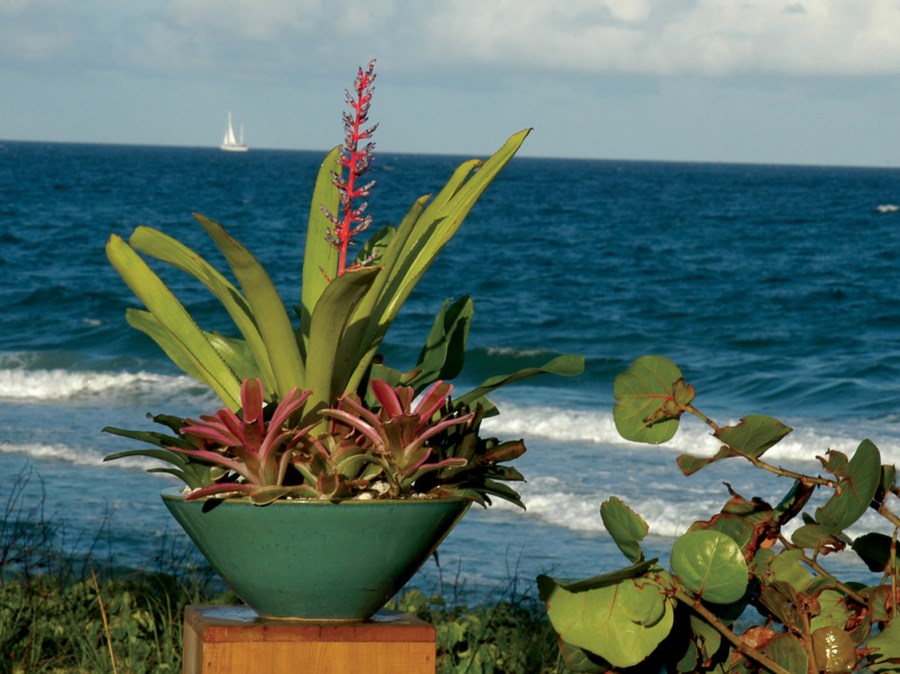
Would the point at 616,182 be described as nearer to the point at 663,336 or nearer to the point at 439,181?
the point at 439,181

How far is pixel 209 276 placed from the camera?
4.49 ft

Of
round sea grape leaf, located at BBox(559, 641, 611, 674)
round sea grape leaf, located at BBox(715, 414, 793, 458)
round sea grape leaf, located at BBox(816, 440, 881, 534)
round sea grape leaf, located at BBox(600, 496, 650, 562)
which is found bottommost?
round sea grape leaf, located at BBox(559, 641, 611, 674)

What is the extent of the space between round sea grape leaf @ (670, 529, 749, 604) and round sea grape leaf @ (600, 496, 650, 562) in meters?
0.05

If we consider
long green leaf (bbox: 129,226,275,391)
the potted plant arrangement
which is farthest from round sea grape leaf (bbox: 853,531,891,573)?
long green leaf (bbox: 129,226,275,391)

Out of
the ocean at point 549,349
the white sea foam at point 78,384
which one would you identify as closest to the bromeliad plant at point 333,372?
the ocean at point 549,349

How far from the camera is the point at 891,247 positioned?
25.1 m

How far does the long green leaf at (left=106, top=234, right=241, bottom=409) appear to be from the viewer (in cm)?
145

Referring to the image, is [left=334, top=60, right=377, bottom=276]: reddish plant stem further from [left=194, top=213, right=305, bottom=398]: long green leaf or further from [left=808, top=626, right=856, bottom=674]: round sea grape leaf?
[left=808, top=626, right=856, bottom=674]: round sea grape leaf

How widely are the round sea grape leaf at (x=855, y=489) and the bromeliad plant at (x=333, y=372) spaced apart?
38 cm

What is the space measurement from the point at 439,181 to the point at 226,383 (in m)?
52.7

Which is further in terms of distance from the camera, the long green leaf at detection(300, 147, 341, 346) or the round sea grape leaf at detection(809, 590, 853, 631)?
the long green leaf at detection(300, 147, 341, 346)

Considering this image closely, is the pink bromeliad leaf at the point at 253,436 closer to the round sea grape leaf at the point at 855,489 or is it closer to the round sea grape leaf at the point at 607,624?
the round sea grape leaf at the point at 607,624

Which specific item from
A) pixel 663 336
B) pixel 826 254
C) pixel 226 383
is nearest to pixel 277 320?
pixel 226 383

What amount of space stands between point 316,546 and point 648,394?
41 cm
